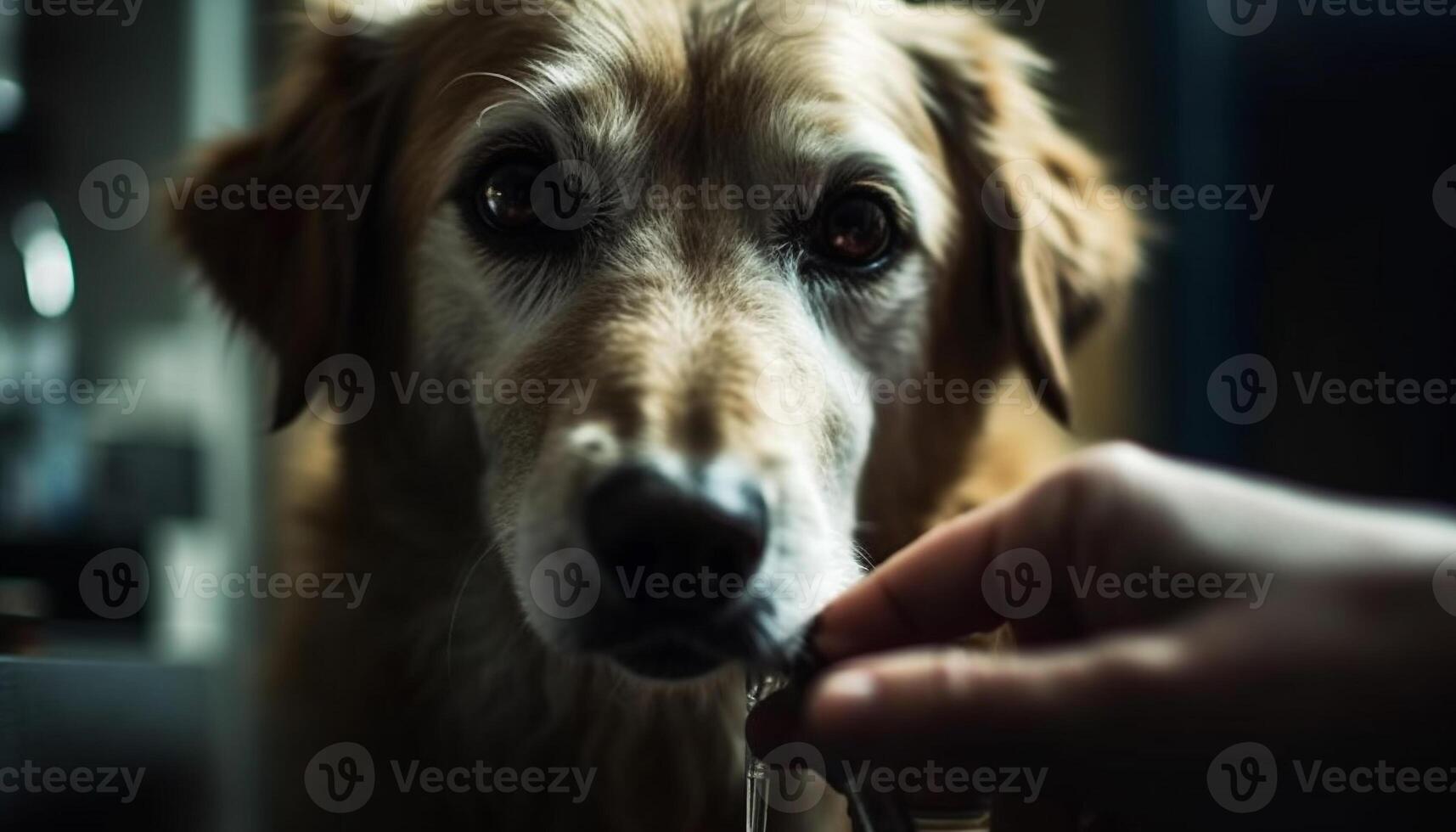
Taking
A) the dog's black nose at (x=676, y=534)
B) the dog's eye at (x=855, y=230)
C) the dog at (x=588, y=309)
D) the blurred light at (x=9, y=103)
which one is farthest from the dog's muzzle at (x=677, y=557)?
the blurred light at (x=9, y=103)

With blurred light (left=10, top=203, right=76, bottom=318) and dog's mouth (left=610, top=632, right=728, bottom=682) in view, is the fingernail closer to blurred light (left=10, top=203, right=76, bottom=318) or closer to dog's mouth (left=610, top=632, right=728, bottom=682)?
dog's mouth (left=610, top=632, right=728, bottom=682)

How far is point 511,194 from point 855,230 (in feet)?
1.33

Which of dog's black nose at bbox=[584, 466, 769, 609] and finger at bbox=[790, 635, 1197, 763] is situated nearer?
finger at bbox=[790, 635, 1197, 763]

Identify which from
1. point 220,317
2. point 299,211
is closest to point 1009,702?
point 299,211

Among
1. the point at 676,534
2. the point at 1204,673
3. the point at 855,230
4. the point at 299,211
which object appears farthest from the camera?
the point at 299,211

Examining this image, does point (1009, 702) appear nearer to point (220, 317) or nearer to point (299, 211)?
point (299, 211)

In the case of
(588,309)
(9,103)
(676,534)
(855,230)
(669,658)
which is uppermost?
(9,103)

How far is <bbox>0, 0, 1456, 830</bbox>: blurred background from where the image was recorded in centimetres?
183

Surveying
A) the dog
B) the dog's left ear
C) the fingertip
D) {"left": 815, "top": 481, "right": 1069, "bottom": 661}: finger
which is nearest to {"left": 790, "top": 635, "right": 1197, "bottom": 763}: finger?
the fingertip

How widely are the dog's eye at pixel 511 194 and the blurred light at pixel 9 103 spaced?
1.03m

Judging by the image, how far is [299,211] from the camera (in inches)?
60.9

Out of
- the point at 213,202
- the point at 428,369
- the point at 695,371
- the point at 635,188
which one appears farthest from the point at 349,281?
the point at 695,371

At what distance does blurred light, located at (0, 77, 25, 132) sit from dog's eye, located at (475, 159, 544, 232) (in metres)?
1.03

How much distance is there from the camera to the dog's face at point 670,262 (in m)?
0.93
